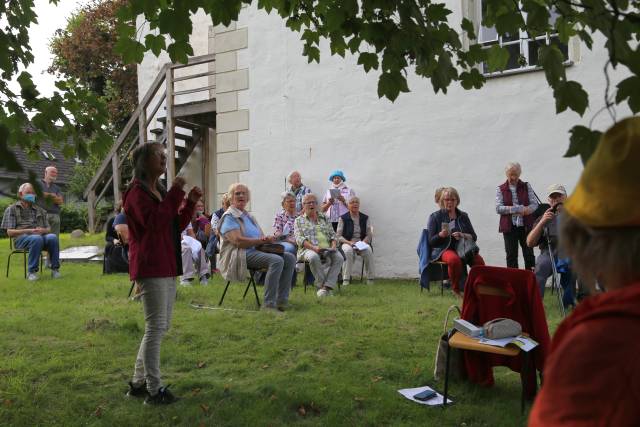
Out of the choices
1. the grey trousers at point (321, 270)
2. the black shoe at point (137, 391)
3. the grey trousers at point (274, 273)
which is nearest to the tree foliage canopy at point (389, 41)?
the black shoe at point (137, 391)

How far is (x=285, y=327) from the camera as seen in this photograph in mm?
6703

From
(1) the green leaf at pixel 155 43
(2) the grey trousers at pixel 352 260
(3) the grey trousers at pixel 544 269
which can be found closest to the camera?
(1) the green leaf at pixel 155 43

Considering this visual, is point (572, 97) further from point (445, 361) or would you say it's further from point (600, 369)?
point (445, 361)

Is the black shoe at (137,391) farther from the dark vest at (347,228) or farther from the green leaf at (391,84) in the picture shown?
the dark vest at (347,228)

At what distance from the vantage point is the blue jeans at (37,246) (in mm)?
10836

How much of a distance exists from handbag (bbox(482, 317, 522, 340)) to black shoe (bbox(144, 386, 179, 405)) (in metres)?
2.31

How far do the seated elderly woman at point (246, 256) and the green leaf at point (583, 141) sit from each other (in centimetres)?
557

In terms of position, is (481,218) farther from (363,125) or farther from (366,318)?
(366,318)

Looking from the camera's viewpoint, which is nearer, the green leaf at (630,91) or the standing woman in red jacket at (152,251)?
the green leaf at (630,91)

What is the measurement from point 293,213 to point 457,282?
2.89m

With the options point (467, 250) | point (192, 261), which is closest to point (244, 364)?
point (467, 250)

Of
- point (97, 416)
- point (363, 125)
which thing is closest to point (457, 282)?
point (363, 125)

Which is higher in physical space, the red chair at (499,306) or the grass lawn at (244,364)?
the red chair at (499,306)

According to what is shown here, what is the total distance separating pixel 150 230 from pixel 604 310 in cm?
379
